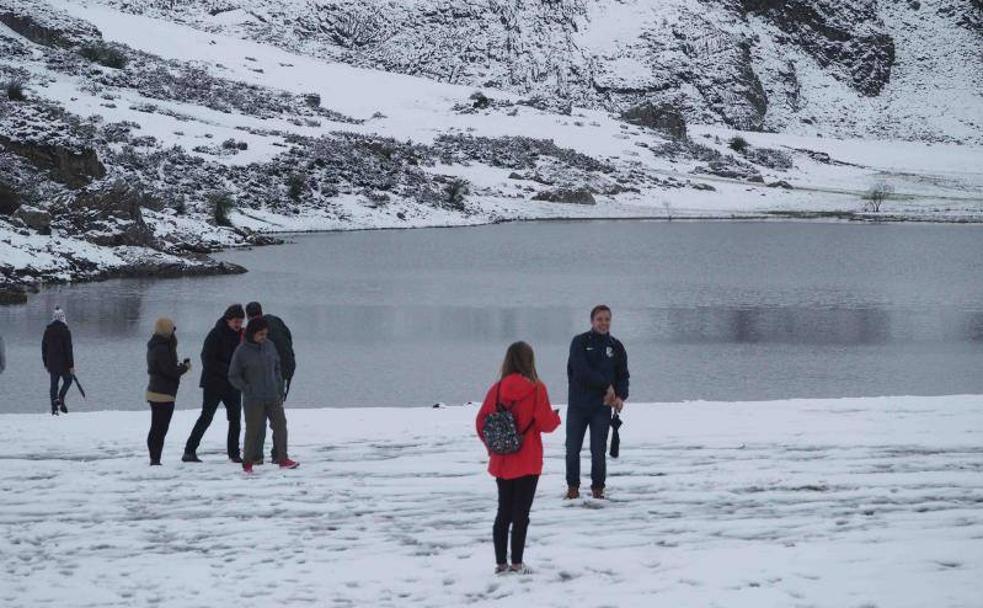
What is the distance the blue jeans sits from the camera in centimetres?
965

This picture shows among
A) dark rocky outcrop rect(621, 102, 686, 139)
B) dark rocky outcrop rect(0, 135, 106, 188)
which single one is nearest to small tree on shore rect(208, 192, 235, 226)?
dark rocky outcrop rect(0, 135, 106, 188)

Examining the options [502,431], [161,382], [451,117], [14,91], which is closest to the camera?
[502,431]

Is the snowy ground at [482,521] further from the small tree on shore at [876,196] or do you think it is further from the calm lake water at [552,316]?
the small tree on shore at [876,196]

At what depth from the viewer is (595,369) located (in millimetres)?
9648

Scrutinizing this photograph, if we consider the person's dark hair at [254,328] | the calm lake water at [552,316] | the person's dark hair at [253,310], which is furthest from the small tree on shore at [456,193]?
the person's dark hair at [254,328]

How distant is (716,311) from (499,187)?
48.8 m

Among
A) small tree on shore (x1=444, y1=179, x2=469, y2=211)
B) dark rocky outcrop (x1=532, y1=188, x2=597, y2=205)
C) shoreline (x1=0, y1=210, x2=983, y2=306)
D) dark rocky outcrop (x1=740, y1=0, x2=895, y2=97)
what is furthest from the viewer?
dark rocky outcrop (x1=740, y1=0, x2=895, y2=97)

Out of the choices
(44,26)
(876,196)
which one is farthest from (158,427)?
(44,26)

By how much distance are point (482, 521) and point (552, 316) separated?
22119mm

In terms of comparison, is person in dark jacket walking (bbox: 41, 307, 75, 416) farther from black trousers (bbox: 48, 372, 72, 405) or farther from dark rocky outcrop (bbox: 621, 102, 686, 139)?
dark rocky outcrop (bbox: 621, 102, 686, 139)

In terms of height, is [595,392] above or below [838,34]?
below

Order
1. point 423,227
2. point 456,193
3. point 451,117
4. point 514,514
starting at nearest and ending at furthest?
point 514,514, point 423,227, point 456,193, point 451,117

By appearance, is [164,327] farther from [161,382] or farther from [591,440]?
[591,440]

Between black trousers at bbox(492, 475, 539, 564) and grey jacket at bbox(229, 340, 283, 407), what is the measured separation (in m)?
3.70
